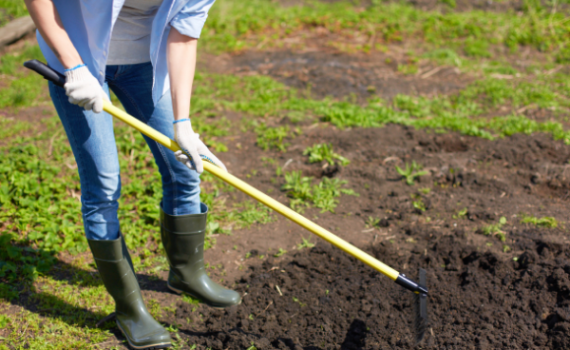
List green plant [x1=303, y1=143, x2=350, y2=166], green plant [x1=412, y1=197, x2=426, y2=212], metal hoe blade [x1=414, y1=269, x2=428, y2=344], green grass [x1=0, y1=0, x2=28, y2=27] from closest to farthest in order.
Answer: metal hoe blade [x1=414, y1=269, x2=428, y2=344] < green plant [x1=412, y1=197, x2=426, y2=212] < green plant [x1=303, y1=143, x2=350, y2=166] < green grass [x1=0, y1=0, x2=28, y2=27]

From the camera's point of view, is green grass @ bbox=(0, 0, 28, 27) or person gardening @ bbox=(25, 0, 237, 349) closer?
person gardening @ bbox=(25, 0, 237, 349)

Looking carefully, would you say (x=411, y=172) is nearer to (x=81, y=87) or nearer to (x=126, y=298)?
(x=126, y=298)

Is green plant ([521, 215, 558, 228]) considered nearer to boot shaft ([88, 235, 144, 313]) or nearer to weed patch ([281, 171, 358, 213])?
weed patch ([281, 171, 358, 213])

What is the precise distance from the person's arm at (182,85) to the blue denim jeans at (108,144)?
182 mm

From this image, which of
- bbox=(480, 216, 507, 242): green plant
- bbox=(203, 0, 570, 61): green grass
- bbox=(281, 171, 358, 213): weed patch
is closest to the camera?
bbox=(480, 216, 507, 242): green plant

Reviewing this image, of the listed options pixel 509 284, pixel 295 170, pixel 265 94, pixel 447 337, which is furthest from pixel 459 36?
pixel 447 337

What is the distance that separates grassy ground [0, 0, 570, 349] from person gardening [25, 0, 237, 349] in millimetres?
506

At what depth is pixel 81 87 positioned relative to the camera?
176 centimetres

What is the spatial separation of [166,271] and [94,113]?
1.34 m

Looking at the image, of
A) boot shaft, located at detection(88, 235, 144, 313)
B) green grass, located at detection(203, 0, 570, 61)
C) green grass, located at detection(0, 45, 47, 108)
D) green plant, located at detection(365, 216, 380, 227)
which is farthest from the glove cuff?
green grass, located at detection(203, 0, 570, 61)

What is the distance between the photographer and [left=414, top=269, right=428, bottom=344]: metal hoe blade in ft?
6.50

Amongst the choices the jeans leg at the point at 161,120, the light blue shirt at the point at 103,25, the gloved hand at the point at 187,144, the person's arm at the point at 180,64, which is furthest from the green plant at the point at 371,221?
the light blue shirt at the point at 103,25

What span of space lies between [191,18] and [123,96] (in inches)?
21.8

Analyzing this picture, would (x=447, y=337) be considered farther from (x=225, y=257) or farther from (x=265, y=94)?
(x=265, y=94)
